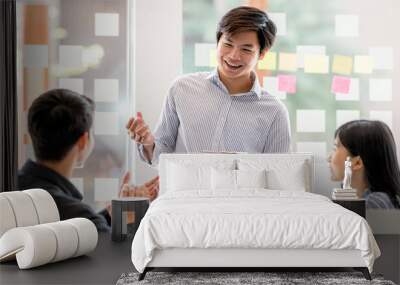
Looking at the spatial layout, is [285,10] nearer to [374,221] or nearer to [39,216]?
[374,221]

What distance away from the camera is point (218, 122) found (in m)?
6.47

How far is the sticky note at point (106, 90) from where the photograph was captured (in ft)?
22.8

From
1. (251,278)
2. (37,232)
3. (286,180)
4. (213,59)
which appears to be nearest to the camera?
(251,278)

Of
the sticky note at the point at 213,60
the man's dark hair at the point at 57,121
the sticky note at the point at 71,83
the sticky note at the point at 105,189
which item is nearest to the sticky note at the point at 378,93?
the sticky note at the point at 213,60

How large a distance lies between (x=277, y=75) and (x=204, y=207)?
259cm

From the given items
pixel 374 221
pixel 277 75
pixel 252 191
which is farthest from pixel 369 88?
pixel 252 191

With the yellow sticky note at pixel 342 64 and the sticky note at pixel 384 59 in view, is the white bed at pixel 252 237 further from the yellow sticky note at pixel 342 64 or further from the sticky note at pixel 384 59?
the sticky note at pixel 384 59

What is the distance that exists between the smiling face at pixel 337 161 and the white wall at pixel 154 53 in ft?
6.12

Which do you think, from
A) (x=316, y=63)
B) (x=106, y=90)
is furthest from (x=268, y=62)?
(x=106, y=90)

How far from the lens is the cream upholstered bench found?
4980 millimetres

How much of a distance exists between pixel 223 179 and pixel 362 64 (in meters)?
2.18

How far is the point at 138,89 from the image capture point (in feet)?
22.7

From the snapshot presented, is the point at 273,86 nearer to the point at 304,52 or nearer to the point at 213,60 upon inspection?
the point at 304,52

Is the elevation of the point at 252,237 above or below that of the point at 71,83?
below
